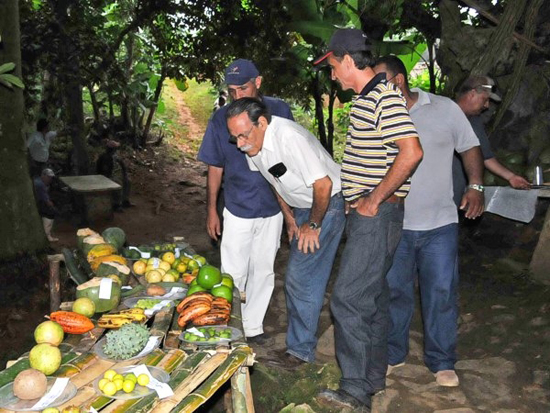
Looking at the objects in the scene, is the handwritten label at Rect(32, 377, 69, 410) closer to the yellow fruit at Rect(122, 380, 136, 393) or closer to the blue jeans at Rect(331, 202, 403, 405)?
the yellow fruit at Rect(122, 380, 136, 393)

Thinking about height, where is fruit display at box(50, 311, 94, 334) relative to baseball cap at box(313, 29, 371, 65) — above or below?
below

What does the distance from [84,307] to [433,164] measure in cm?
225

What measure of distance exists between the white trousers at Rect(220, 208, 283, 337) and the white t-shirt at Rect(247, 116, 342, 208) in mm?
715

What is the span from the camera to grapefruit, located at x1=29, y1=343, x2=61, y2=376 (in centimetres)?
305

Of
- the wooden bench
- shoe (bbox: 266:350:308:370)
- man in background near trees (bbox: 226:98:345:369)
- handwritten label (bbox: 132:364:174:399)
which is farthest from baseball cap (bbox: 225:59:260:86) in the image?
the wooden bench

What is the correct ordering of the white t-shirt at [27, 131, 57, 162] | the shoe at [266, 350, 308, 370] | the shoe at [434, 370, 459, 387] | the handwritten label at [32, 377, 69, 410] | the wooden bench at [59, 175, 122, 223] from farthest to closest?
1. the white t-shirt at [27, 131, 57, 162]
2. the wooden bench at [59, 175, 122, 223]
3. the shoe at [266, 350, 308, 370]
4. the shoe at [434, 370, 459, 387]
5. the handwritten label at [32, 377, 69, 410]

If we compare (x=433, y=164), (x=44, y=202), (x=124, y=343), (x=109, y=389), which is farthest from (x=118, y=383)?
(x=44, y=202)

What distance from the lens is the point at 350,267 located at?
3.75m

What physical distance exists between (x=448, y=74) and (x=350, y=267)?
6.23 m

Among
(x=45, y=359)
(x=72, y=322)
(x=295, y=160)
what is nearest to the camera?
(x=45, y=359)

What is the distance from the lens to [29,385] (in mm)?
2783

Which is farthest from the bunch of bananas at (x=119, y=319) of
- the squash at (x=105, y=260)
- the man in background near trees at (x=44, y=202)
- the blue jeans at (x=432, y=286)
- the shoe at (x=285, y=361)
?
the man in background near trees at (x=44, y=202)

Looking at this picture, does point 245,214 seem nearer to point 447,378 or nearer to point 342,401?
point 342,401

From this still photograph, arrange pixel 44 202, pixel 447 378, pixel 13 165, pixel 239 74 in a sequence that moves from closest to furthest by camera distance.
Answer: pixel 447 378
pixel 239 74
pixel 13 165
pixel 44 202
